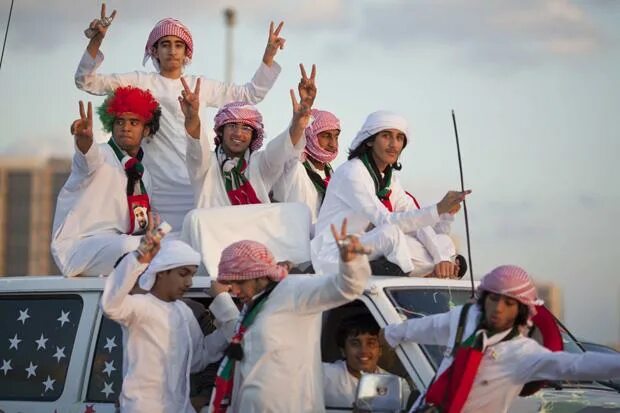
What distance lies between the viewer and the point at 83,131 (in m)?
9.78

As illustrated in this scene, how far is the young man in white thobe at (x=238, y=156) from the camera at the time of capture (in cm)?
998

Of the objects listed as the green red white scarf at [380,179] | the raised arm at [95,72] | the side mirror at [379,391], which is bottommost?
the side mirror at [379,391]

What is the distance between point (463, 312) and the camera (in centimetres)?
733

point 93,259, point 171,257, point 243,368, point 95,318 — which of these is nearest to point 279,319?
point 243,368

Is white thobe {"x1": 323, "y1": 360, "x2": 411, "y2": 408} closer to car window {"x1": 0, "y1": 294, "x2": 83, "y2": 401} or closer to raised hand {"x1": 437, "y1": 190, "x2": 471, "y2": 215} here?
raised hand {"x1": 437, "y1": 190, "x2": 471, "y2": 215}

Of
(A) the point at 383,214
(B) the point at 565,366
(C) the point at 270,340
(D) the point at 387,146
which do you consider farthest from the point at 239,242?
(B) the point at 565,366

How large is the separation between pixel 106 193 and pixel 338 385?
2729 millimetres

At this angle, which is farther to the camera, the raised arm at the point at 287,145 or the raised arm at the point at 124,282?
the raised arm at the point at 287,145

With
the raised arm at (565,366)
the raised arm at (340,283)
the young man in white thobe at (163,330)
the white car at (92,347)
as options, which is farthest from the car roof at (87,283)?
the raised arm at (565,366)

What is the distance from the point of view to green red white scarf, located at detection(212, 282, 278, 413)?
25.6ft

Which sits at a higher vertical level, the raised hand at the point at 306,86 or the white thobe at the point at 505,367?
the raised hand at the point at 306,86

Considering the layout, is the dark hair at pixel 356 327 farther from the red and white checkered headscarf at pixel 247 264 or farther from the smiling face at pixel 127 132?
the smiling face at pixel 127 132

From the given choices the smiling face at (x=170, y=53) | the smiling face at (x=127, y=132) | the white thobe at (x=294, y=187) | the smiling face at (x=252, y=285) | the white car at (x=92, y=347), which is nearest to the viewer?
the white car at (x=92, y=347)

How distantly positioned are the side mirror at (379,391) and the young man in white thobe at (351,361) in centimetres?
57
